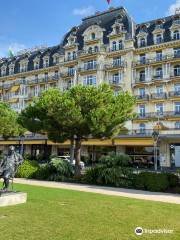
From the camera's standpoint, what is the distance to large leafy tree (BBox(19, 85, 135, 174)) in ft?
63.7

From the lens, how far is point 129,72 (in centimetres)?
4309

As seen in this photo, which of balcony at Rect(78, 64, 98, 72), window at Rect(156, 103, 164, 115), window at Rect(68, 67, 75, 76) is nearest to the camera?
window at Rect(156, 103, 164, 115)

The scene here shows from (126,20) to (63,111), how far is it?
1186 inches

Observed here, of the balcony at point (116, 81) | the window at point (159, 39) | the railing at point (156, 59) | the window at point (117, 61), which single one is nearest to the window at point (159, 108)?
the railing at point (156, 59)

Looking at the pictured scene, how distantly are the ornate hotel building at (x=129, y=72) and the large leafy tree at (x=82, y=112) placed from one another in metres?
17.0

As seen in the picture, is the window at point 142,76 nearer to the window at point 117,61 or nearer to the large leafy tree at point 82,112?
the window at point 117,61

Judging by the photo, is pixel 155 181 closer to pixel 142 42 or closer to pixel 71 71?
pixel 142 42

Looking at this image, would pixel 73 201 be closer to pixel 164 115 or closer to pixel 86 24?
pixel 164 115

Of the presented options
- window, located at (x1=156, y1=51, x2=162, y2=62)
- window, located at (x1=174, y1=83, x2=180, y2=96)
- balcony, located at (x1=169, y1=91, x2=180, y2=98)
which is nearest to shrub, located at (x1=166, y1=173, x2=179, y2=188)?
balcony, located at (x1=169, y1=91, x2=180, y2=98)

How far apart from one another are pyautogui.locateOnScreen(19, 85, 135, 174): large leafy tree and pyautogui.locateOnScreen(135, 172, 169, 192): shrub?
4.11 metres

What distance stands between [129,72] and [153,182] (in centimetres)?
2858

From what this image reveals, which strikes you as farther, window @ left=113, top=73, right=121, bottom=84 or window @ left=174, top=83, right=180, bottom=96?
window @ left=113, top=73, right=121, bottom=84

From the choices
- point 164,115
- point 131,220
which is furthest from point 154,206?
point 164,115

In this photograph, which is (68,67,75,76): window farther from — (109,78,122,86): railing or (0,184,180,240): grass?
(0,184,180,240): grass
